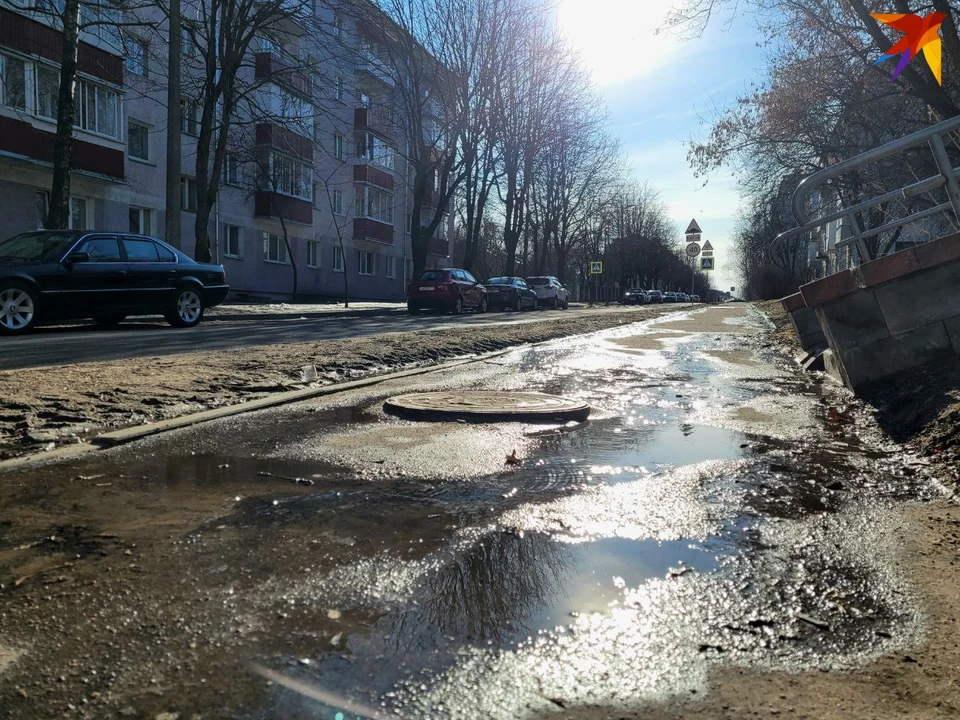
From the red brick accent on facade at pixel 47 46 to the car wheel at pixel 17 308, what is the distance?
12.4 m

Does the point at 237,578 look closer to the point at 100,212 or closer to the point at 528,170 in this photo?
the point at 100,212

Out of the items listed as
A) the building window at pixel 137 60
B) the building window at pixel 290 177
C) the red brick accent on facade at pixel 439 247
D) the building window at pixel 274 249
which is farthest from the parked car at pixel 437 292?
the red brick accent on facade at pixel 439 247

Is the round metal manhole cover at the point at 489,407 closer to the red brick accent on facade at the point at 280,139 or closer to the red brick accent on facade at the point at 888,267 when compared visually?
the red brick accent on facade at the point at 888,267

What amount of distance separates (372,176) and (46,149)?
20.5 meters

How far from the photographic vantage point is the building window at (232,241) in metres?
30.4

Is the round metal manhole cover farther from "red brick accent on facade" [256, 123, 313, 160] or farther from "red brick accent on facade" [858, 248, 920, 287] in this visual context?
"red brick accent on facade" [256, 123, 313, 160]

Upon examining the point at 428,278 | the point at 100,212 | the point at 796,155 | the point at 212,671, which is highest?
the point at 796,155

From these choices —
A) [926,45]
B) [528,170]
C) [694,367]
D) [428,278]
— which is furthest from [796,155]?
[528,170]

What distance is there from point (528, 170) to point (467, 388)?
116 ft

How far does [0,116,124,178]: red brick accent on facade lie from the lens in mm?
19734

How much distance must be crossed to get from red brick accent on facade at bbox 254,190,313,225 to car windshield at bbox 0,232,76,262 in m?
18.1

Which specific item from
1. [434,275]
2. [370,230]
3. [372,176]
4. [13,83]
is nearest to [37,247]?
[13,83]

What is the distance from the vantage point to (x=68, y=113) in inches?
670

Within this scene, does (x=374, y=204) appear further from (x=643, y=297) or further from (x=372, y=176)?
(x=643, y=297)
